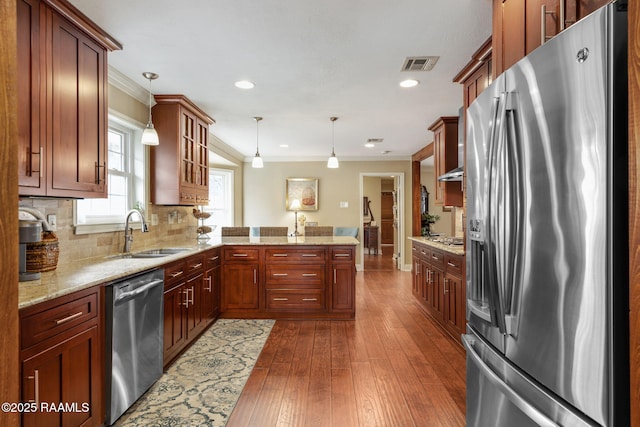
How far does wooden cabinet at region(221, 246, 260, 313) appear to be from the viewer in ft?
13.6

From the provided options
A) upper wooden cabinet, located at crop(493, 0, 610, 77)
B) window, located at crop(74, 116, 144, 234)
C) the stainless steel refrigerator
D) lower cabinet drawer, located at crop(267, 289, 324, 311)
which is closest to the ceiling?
upper wooden cabinet, located at crop(493, 0, 610, 77)

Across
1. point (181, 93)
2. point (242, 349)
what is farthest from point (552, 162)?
point (181, 93)

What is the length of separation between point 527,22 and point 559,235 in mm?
1049

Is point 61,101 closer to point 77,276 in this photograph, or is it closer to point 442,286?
point 77,276

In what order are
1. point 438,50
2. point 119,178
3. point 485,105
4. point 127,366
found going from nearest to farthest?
point 485,105 < point 127,366 < point 438,50 < point 119,178

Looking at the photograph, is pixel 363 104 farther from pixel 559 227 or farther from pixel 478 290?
pixel 559 227

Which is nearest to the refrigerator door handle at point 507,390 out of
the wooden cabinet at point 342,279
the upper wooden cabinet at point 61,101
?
the upper wooden cabinet at point 61,101

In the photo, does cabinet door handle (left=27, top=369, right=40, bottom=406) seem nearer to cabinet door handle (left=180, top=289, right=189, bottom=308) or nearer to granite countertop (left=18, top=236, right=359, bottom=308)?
granite countertop (left=18, top=236, right=359, bottom=308)

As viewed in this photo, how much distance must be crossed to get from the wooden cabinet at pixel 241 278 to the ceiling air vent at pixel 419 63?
8.29ft

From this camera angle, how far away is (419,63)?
2.90 metres

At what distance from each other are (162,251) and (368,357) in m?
2.25

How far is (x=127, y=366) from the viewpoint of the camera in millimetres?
2146

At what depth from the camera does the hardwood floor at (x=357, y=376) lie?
85.0 inches

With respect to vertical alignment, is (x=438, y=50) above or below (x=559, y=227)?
above
